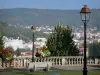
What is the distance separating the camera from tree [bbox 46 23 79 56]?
40300 millimetres

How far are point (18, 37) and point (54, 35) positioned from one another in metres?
144

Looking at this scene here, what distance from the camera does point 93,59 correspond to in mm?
27484

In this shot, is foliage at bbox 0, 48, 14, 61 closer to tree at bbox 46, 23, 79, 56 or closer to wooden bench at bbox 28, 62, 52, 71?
wooden bench at bbox 28, 62, 52, 71

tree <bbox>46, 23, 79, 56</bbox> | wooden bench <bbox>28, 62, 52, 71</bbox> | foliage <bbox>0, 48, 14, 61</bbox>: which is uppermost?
tree <bbox>46, 23, 79, 56</bbox>

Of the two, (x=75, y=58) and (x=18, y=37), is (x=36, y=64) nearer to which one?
(x=75, y=58)

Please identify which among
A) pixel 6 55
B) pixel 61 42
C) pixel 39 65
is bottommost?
pixel 39 65

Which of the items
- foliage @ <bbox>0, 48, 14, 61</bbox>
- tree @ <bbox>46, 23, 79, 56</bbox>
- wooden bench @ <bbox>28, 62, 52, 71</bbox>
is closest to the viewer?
wooden bench @ <bbox>28, 62, 52, 71</bbox>

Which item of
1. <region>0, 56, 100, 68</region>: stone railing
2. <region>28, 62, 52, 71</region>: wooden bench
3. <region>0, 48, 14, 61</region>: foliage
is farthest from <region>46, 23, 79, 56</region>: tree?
<region>28, 62, 52, 71</region>: wooden bench

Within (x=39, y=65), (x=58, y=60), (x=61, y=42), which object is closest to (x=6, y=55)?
(x=39, y=65)

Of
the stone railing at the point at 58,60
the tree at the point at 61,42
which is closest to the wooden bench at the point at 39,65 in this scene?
the stone railing at the point at 58,60

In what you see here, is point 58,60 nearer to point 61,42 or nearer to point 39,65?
point 39,65

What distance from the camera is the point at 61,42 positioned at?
41.7 meters

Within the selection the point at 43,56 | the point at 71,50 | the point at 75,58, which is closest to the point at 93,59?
the point at 75,58

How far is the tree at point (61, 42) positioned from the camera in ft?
132
